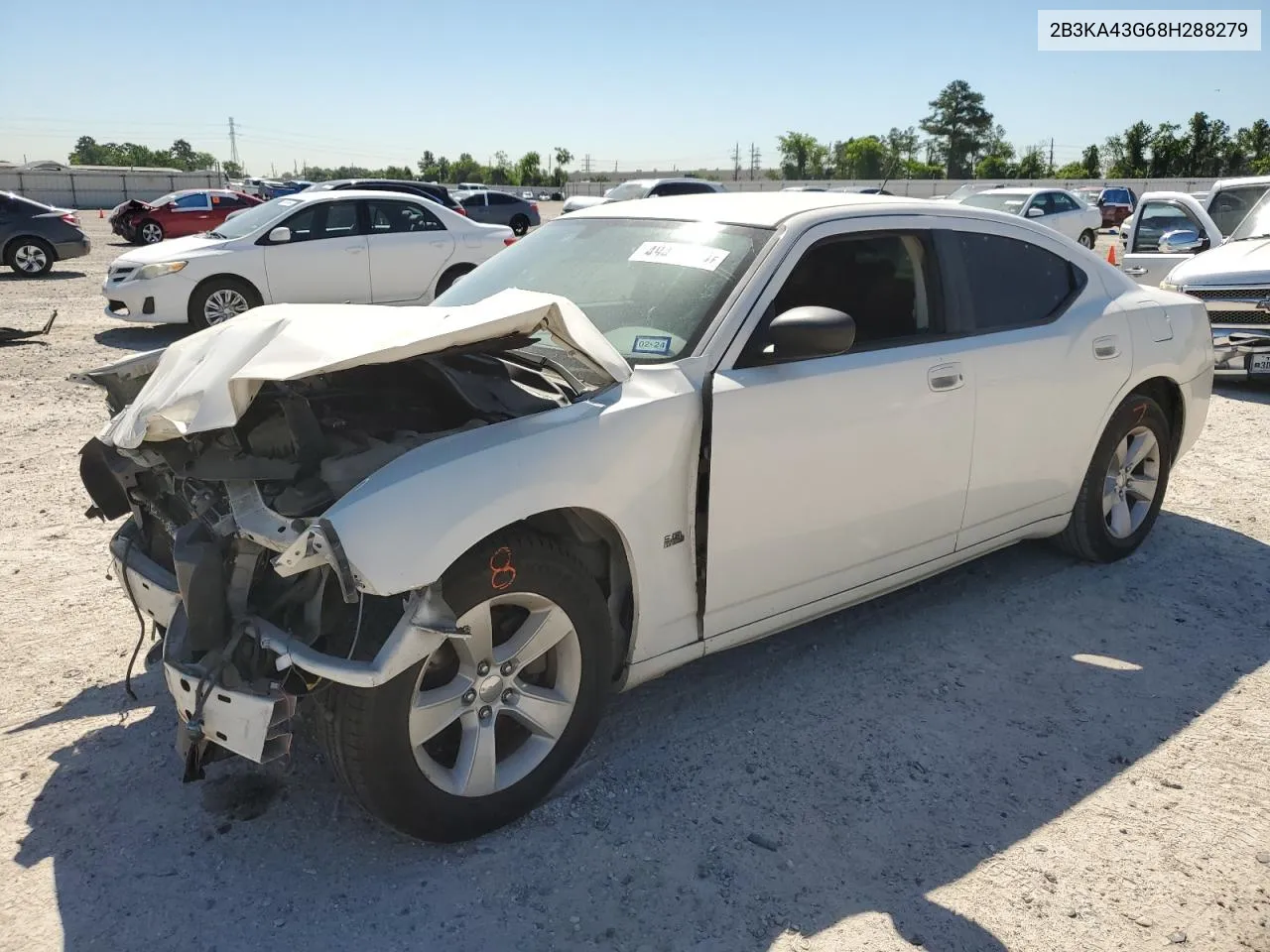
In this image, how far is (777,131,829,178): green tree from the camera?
101 metres

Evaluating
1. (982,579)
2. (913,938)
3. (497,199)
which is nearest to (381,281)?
(982,579)

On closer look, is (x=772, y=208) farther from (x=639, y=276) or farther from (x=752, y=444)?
(x=752, y=444)

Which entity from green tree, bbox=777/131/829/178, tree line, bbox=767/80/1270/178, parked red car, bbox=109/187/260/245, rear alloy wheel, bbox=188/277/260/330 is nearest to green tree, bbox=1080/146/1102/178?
tree line, bbox=767/80/1270/178

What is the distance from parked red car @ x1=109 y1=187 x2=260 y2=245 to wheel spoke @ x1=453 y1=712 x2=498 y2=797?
83.1 feet

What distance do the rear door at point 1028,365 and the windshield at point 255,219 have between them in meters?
9.38

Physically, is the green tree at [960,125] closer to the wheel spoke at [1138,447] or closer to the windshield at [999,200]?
the windshield at [999,200]

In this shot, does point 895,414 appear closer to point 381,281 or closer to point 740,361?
point 740,361

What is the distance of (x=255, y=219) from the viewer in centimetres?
1171

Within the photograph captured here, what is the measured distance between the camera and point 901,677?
3893 mm

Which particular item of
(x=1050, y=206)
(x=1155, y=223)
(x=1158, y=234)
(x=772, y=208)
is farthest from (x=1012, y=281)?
(x=1050, y=206)

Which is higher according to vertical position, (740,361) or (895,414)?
(740,361)

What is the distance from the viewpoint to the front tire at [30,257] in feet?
57.3

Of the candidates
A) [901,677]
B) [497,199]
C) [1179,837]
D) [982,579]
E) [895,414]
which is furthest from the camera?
[497,199]

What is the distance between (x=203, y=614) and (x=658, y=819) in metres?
1.43
